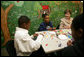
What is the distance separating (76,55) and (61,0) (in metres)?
2.79

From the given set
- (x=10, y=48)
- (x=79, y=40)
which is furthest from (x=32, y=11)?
(x=79, y=40)

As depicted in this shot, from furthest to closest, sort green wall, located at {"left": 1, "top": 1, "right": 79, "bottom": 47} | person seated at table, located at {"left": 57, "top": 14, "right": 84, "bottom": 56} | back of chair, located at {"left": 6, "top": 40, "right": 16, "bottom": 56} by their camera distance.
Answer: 1. green wall, located at {"left": 1, "top": 1, "right": 79, "bottom": 47}
2. back of chair, located at {"left": 6, "top": 40, "right": 16, "bottom": 56}
3. person seated at table, located at {"left": 57, "top": 14, "right": 84, "bottom": 56}

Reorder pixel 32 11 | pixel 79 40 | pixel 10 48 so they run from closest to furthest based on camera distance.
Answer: pixel 79 40 < pixel 10 48 < pixel 32 11

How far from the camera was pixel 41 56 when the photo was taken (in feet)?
5.14

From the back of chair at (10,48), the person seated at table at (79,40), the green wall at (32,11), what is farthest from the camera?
the green wall at (32,11)

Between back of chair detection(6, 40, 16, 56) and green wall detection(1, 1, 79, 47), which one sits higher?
green wall detection(1, 1, 79, 47)

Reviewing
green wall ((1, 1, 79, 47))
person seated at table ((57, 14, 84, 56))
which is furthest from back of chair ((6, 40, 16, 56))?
green wall ((1, 1, 79, 47))

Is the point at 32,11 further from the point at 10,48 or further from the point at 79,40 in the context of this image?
the point at 79,40

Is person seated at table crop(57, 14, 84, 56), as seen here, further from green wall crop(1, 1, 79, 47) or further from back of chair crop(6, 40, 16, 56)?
green wall crop(1, 1, 79, 47)

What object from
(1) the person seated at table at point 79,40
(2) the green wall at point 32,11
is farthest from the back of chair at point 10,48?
(2) the green wall at point 32,11

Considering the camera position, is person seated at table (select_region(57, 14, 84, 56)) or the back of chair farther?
the back of chair

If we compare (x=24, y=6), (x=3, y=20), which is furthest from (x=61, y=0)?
(x=3, y=20)

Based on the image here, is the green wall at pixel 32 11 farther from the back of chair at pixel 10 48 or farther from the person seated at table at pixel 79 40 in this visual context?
the person seated at table at pixel 79 40

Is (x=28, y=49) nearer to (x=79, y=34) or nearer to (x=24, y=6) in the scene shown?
(x=79, y=34)
